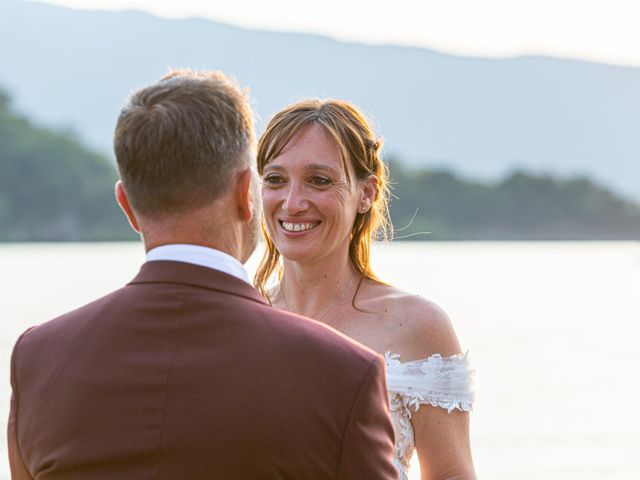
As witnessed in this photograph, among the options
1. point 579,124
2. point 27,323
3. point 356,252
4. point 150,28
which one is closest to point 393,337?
point 356,252

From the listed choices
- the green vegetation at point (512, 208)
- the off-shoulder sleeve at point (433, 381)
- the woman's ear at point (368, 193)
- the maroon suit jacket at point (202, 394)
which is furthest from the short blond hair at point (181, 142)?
the green vegetation at point (512, 208)

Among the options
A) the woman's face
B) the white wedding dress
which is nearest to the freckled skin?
the woman's face

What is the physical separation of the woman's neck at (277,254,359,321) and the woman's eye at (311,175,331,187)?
252mm

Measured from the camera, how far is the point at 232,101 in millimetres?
1901

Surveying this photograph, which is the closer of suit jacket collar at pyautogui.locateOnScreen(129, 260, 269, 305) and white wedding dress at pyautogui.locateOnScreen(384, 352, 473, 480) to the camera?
suit jacket collar at pyautogui.locateOnScreen(129, 260, 269, 305)

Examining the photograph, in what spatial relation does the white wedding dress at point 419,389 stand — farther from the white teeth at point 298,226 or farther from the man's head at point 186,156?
the man's head at point 186,156

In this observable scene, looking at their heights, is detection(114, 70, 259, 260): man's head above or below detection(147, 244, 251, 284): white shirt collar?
above

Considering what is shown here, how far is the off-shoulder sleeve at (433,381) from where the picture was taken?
10.8ft

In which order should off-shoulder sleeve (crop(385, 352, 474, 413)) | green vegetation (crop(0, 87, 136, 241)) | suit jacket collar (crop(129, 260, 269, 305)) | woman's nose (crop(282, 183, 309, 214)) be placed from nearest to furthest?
suit jacket collar (crop(129, 260, 269, 305)) → off-shoulder sleeve (crop(385, 352, 474, 413)) → woman's nose (crop(282, 183, 309, 214)) → green vegetation (crop(0, 87, 136, 241))

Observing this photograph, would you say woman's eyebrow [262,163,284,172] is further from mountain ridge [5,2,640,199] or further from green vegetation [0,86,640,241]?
mountain ridge [5,2,640,199]

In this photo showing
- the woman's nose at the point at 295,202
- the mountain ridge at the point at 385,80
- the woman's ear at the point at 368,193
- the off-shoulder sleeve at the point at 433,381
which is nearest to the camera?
the off-shoulder sleeve at the point at 433,381

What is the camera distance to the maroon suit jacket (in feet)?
5.82

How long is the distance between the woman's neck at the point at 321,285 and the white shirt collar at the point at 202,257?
171 cm

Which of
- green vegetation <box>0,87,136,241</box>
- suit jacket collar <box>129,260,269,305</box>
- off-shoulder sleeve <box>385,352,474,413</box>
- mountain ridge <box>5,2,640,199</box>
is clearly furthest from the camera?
mountain ridge <box>5,2,640,199</box>
